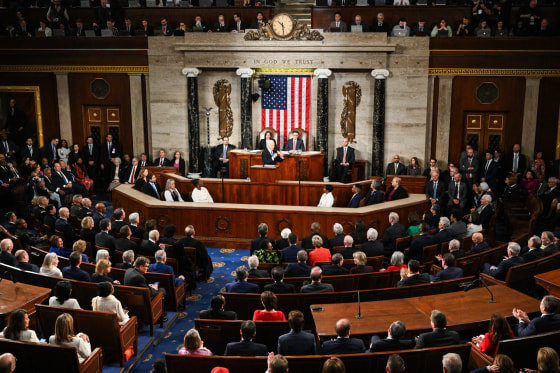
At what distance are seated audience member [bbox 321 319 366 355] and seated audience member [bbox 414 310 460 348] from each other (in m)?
0.61

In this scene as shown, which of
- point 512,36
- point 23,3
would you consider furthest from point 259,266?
point 23,3

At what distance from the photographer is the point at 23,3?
17.7 m

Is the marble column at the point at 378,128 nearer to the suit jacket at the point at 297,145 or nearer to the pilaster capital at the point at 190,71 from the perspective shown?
the suit jacket at the point at 297,145

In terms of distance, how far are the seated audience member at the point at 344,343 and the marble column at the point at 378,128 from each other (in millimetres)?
10366

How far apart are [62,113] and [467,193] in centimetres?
1197

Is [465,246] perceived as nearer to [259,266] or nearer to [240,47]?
[259,266]

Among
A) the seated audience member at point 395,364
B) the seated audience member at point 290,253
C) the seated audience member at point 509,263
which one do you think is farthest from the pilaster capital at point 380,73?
the seated audience member at point 395,364

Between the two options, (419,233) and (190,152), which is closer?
(419,233)

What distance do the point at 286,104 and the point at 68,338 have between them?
11343 millimetres

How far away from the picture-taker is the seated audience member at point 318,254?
887cm

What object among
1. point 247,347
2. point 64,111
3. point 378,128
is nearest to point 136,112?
point 64,111

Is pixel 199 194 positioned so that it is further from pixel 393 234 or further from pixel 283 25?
pixel 283 25

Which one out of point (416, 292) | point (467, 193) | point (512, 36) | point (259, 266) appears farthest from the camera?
point (512, 36)

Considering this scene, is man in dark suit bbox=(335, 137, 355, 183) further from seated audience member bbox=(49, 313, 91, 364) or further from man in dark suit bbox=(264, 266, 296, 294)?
seated audience member bbox=(49, 313, 91, 364)
